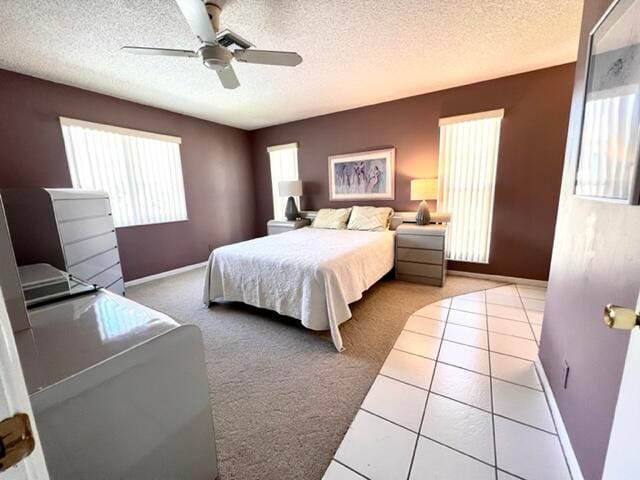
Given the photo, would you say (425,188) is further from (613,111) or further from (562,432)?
(562,432)

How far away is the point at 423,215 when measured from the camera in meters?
3.41

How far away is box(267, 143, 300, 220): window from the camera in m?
4.77

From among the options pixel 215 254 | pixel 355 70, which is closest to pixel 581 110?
pixel 355 70

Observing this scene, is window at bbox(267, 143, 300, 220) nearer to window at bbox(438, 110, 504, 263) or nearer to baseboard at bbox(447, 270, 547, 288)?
window at bbox(438, 110, 504, 263)

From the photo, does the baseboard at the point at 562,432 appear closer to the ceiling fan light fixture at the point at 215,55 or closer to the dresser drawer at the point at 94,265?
the ceiling fan light fixture at the point at 215,55

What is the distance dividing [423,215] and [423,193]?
0.28 m

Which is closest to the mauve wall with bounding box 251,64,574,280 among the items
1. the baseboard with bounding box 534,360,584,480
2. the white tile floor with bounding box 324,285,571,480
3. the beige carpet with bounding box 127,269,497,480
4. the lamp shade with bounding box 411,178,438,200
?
the lamp shade with bounding box 411,178,438,200

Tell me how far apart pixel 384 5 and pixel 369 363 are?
2.50 metres

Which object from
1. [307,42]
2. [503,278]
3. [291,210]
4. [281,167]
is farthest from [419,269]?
[281,167]

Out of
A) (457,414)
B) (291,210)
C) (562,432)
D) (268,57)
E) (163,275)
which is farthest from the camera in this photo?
(291,210)

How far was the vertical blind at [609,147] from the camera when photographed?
2.73 feet

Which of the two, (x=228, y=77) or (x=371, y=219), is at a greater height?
(x=228, y=77)

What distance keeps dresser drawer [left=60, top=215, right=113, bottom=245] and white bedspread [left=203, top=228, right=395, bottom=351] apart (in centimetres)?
114

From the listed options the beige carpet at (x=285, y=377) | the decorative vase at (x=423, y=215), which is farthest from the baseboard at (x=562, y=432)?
the decorative vase at (x=423, y=215)
